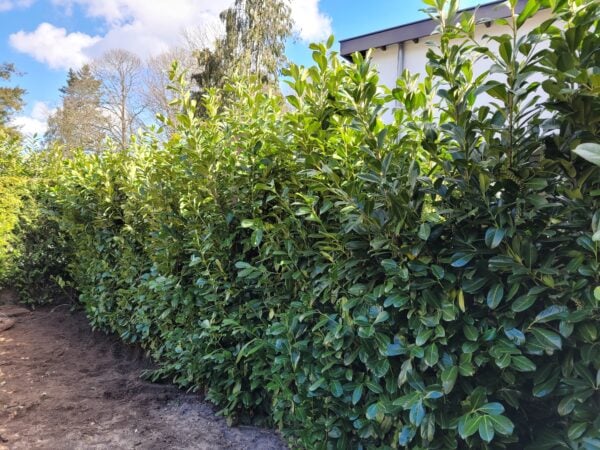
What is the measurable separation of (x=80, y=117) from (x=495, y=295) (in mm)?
22223

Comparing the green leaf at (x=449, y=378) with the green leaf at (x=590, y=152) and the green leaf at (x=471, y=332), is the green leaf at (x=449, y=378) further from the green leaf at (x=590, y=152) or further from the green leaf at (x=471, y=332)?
the green leaf at (x=590, y=152)

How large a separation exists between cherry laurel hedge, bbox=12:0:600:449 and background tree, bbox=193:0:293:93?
46.0ft

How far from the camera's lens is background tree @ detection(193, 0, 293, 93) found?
49.9 feet

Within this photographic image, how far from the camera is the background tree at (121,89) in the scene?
18.5 m

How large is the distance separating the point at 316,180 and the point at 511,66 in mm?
895

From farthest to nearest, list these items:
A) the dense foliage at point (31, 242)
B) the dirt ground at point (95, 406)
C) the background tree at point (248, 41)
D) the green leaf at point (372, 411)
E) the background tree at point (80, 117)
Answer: the background tree at point (80, 117), the background tree at point (248, 41), the dense foliage at point (31, 242), the dirt ground at point (95, 406), the green leaf at point (372, 411)

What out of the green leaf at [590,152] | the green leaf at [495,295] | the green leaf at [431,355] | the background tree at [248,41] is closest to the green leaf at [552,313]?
the green leaf at [495,295]

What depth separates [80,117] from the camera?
19.6 meters

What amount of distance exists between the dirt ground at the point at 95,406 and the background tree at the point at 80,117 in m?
16.8

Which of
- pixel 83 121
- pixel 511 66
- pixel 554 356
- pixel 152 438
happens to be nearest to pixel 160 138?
pixel 152 438

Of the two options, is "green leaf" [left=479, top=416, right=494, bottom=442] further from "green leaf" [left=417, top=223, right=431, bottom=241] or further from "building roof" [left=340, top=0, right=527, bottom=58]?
"building roof" [left=340, top=0, right=527, bottom=58]

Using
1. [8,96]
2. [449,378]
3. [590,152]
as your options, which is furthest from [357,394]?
[8,96]

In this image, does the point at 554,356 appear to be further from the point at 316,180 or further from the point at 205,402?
the point at 205,402

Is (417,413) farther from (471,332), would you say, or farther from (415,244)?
(415,244)
